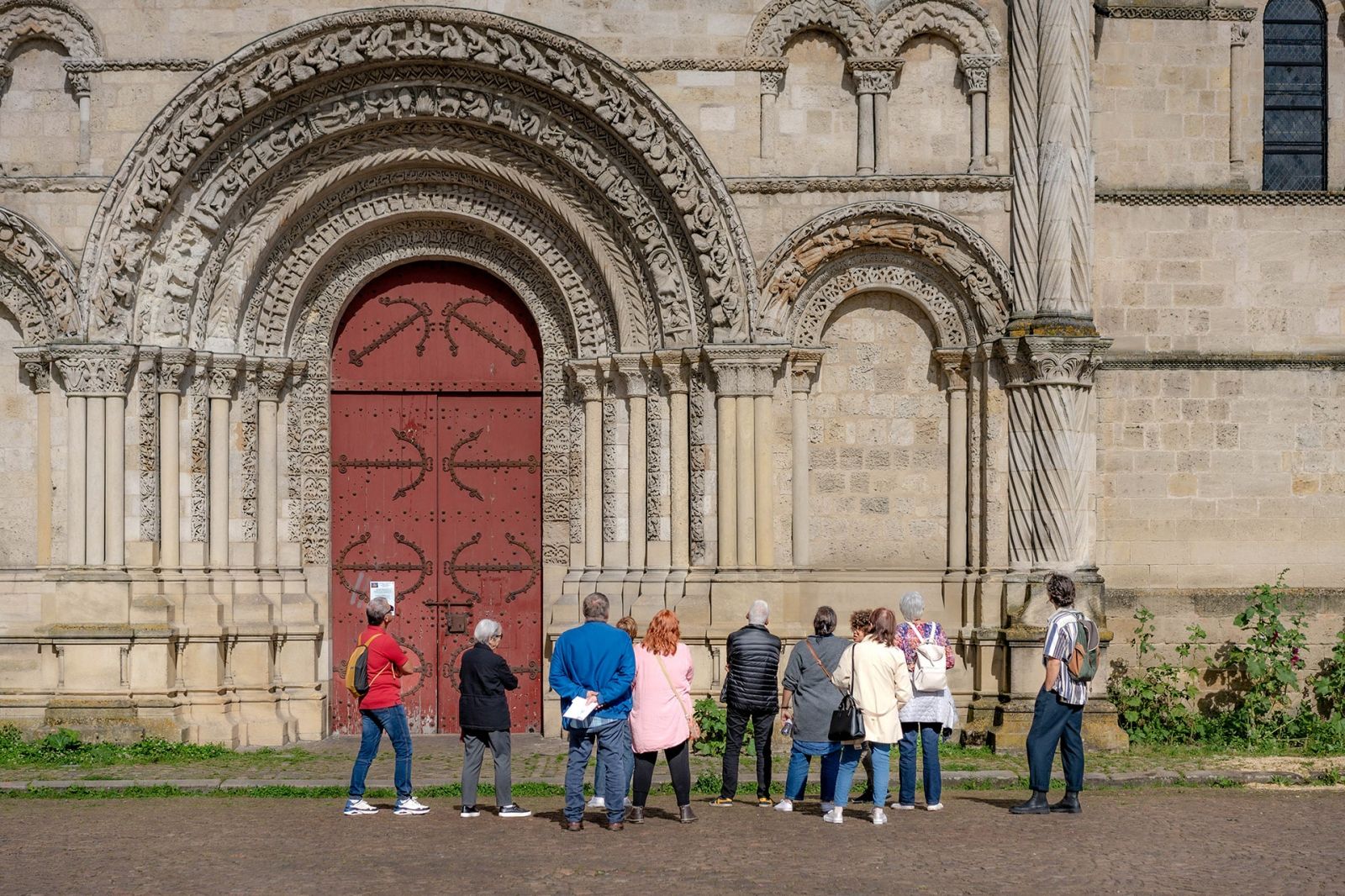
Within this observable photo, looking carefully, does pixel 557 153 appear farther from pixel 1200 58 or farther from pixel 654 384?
pixel 1200 58

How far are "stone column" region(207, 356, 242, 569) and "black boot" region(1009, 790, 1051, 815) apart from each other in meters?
7.77

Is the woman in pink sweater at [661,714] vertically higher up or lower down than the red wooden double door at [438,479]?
lower down

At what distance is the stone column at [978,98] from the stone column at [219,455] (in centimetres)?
704

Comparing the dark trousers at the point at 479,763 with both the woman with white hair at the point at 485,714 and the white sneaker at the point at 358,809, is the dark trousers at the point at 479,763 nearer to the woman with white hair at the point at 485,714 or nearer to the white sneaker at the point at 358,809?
the woman with white hair at the point at 485,714

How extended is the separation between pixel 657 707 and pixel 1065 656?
2.88 metres

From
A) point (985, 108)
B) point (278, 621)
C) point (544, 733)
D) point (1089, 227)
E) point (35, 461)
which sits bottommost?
point (544, 733)

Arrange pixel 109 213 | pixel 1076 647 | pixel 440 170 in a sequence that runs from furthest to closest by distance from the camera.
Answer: pixel 440 170 < pixel 109 213 < pixel 1076 647

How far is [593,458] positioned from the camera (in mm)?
15992

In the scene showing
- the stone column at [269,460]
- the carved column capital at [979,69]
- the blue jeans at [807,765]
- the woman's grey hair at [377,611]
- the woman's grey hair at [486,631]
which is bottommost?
the blue jeans at [807,765]

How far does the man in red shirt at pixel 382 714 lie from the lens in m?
11.7

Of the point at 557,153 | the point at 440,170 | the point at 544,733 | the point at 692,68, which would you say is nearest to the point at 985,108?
the point at 692,68

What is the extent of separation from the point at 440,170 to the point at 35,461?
4.61m

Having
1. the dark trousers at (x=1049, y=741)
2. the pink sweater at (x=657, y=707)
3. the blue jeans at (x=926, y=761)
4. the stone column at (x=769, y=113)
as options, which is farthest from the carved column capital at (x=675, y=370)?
the dark trousers at (x=1049, y=741)

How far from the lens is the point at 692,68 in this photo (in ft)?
50.4
